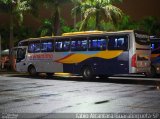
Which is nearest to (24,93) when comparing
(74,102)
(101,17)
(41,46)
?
(74,102)

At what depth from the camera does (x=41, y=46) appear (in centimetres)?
2725

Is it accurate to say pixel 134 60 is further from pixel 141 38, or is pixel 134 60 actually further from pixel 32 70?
pixel 32 70

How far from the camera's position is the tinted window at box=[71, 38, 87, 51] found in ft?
78.8

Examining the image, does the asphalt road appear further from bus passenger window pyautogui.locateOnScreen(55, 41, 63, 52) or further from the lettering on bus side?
the lettering on bus side

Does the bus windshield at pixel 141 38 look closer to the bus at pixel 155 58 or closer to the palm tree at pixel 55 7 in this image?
the bus at pixel 155 58

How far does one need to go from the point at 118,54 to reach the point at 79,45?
11.1 ft

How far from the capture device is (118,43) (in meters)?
21.9

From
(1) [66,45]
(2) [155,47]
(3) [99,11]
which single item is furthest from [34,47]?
(2) [155,47]

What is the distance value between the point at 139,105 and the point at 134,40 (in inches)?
371

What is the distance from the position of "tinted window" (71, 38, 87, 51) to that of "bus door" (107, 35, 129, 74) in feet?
6.88

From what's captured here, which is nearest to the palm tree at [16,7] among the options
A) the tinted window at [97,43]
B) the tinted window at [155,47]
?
the tinted window at [97,43]

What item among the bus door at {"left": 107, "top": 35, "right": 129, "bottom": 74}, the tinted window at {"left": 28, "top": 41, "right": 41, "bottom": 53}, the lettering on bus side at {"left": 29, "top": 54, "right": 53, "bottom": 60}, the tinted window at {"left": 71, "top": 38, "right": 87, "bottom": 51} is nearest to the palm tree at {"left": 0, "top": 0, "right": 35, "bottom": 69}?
the tinted window at {"left": 28, "top": 41, "right": 41, "bottom": 53}

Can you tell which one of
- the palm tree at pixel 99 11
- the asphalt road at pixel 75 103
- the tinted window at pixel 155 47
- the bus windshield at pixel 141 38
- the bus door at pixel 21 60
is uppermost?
the palm tree at pixel 99 11

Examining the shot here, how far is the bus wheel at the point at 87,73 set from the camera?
23.7 m
